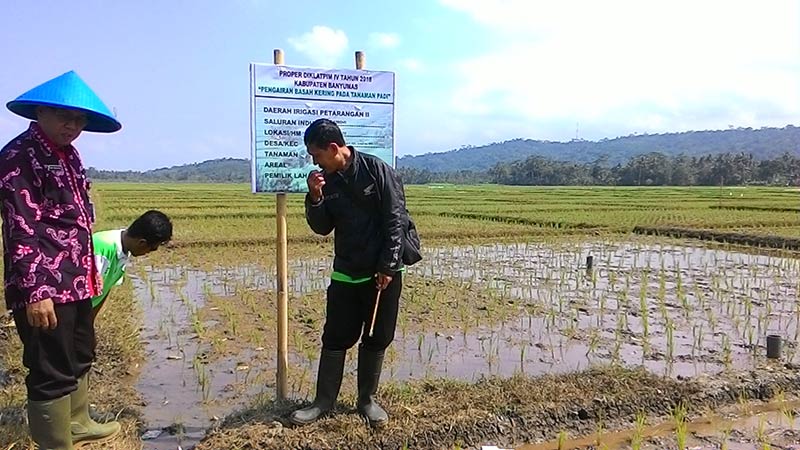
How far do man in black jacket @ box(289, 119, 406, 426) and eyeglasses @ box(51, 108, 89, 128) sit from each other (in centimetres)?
93

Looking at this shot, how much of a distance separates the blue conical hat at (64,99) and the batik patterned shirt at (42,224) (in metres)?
0.11

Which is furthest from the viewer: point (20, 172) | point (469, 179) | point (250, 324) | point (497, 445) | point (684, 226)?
point (469, 179)

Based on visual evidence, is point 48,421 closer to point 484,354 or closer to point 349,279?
point 349,279

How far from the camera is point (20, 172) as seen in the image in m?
2.32

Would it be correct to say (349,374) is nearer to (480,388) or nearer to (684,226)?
(480,388)

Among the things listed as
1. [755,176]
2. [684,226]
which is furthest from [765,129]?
[684,226]

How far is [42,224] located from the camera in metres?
2.38

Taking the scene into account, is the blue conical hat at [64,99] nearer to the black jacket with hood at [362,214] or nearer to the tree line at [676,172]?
the black jacket with hood at [362,214]

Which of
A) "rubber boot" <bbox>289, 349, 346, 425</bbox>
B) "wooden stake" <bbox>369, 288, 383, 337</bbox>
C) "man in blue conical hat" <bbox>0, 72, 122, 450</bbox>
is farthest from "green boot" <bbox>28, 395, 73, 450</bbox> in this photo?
"wooden stake" <bbox>369, 288, 383, 337</bbox>

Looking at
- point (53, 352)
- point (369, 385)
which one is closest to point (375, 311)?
point (369, 385)

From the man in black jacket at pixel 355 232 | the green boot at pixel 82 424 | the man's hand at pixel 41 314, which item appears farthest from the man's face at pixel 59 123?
the green boot at pixel 82 424

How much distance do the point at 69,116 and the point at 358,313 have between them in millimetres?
1536

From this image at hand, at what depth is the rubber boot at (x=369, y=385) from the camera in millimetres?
3203

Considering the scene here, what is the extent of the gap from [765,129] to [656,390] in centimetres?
22603
